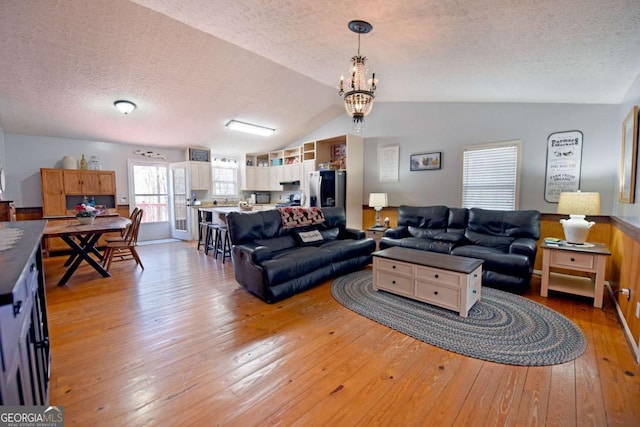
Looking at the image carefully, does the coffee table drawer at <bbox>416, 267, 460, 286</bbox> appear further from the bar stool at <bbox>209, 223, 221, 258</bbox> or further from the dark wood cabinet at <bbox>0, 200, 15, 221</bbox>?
the dark wood cabinet at <bbox>0, 200, 15, 221</bbox>

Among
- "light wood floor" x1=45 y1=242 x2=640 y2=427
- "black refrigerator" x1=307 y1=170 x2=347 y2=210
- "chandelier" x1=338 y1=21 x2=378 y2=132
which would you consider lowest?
"light wood floor" x1=45 y1=242 x2=640 y2=427

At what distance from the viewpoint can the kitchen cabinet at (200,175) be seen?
680cm

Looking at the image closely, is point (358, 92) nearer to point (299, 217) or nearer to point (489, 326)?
point (299, 217)

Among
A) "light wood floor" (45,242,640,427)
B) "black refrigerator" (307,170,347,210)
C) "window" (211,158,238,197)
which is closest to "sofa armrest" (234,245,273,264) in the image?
"light wood floor" (45,242,640,427)

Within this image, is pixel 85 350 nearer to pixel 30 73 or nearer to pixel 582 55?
pixel 30 73

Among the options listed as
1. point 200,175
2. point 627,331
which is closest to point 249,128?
point 200,175

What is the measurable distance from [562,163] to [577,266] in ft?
5.19

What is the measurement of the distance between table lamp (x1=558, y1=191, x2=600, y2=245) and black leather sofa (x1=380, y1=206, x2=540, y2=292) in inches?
15.6

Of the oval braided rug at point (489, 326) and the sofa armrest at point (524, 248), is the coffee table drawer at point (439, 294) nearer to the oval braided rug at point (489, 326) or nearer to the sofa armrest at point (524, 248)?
the oval braided rug at point (489, 326)

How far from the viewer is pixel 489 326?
2545 mm

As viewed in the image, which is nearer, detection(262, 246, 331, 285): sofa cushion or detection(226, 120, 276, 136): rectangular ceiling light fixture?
detection(262, 246, 331, 285): sofa cushion

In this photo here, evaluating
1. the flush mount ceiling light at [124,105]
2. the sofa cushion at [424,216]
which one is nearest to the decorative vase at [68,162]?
the flush mount ceiling light at [124,105]

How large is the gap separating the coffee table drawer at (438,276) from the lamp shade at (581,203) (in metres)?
1.72

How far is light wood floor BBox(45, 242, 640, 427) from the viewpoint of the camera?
5.18 ft
